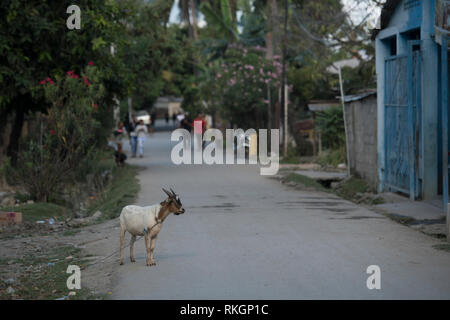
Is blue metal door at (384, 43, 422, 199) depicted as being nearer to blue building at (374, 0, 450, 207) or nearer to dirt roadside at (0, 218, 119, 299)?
blue building at (374, 0, 450, 207)

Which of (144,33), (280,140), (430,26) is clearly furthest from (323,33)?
(430,26)

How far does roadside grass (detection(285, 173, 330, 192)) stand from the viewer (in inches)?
758

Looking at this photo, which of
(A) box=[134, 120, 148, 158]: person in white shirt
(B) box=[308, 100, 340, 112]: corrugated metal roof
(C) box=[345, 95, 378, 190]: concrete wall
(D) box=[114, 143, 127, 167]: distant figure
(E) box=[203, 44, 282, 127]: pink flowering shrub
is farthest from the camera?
(E) box=[203, 44, 282, 127]: pink flowering shrub

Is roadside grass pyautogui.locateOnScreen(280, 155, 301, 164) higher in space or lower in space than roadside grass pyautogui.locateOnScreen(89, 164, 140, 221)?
higher

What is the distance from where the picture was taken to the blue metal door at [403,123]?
49.9ft

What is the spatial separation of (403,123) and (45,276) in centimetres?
929

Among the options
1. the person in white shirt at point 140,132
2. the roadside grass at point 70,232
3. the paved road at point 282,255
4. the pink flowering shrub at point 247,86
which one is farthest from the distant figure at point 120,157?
the roadside grass at point 70,232

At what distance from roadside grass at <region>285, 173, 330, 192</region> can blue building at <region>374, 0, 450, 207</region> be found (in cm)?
273

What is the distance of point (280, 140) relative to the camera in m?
31.2

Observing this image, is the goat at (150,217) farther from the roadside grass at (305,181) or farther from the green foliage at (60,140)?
the roadside grass at (305,181)

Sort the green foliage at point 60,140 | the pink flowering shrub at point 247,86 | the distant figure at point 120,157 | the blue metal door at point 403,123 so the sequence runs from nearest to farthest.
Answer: the blue metal door at point 403,123
the green foliage at point 60,140
the distant figure at point 120,157
the pink flowering shrub at point 247,86

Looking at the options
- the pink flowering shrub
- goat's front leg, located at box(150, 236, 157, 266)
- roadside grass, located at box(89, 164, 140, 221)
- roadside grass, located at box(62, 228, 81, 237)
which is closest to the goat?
goat's front leg, located at box(150, 236, 157, 266)

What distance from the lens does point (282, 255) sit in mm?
9781

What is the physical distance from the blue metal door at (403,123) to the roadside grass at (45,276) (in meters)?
7.57
